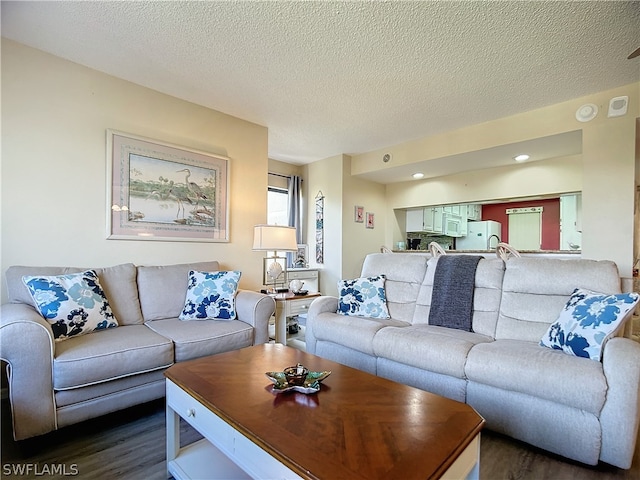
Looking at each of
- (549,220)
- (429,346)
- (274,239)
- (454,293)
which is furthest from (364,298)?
(549,220)

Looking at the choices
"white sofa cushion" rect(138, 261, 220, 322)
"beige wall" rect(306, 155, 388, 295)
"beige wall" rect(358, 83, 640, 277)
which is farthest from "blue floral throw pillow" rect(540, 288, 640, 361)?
"beige wall" rect(306, 155, 388, 295)

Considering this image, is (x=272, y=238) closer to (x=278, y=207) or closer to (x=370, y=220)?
(x=278, y=207)

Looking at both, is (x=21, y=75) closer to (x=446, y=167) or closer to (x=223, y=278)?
(x=223, y=278)

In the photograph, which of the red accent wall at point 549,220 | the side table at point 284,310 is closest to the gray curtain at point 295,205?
the side table at point 284,310

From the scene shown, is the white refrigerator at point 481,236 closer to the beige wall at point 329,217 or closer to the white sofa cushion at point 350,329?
the beige wall at point 329,217

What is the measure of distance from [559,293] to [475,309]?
53 centimetres

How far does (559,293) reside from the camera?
82.0 inches

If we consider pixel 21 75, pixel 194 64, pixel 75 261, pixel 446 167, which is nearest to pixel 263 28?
pixel 194 64

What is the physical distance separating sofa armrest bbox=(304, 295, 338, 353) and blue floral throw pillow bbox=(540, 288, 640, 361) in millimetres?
1566

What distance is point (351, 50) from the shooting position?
2.31m

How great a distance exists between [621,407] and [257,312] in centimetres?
212

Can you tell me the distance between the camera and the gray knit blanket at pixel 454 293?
2395mm

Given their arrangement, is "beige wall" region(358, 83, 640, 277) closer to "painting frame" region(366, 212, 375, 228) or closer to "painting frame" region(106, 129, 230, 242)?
"painting frame" region(366, 212, 375, 228)

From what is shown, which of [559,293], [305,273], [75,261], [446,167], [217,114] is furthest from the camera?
[305,273]
